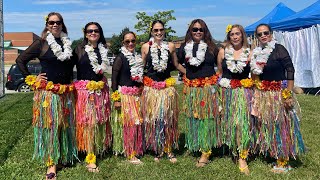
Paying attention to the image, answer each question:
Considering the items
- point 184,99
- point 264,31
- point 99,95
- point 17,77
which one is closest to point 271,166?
point 184,99

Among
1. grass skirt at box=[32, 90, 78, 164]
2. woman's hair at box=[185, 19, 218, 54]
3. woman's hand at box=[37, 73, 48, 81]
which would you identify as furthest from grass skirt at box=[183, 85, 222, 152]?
woman's hand at box=[37, 73, 48, 81]

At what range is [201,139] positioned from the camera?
13.4 feet

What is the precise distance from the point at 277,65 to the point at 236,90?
52 centimetres

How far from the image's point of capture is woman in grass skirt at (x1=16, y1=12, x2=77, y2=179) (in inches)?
140

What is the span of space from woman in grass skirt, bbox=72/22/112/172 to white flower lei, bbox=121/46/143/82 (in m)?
0.25

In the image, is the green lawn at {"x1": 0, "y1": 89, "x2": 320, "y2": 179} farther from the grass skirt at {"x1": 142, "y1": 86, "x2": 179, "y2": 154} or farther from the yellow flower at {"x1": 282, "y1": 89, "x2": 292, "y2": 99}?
the yellow flower at {"x1": 282, "y1": 89, "x2": 292, "y2": 99}

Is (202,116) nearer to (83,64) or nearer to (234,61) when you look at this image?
(234,61)

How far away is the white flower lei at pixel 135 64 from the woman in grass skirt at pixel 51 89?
671 mm

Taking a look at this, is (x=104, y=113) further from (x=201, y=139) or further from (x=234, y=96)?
(x=234, y=96)

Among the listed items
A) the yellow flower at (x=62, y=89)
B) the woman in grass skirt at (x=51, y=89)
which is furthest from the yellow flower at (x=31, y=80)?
the yellow flower at (x=62, y=89)

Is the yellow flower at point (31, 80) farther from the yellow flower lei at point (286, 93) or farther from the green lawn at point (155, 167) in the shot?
the yellow flower lei at point (286, 93)

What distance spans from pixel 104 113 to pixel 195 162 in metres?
1.29

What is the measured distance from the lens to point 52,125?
11.9ft

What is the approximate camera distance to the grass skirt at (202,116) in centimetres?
397
